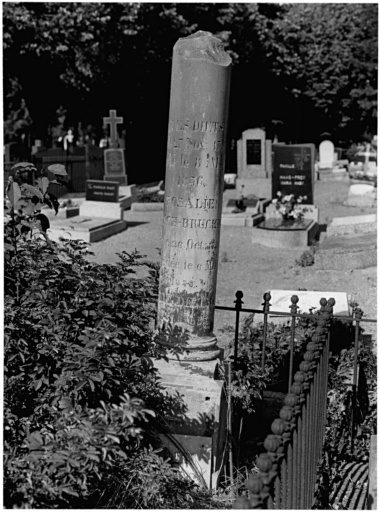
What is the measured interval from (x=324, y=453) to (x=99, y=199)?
45.5 ft

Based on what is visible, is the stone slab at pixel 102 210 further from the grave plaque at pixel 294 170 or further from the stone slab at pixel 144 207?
the grave plaque at pixel 294 170

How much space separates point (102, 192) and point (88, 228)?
264 cm

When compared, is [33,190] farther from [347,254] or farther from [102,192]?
[102,192]

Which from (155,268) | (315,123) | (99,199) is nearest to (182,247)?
(155,268)

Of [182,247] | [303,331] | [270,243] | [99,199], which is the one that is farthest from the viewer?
[99,199]

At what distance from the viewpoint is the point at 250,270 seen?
46.5ft

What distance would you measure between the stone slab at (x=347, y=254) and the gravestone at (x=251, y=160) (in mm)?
7428

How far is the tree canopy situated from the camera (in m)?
24.3

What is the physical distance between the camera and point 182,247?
18.2 feet

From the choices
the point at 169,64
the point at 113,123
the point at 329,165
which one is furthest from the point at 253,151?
the point at 329,165

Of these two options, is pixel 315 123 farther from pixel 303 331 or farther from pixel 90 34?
pixel 303 331

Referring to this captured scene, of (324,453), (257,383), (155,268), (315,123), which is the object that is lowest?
(324,453)

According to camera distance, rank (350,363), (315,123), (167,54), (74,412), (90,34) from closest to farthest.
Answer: (74,412) < (350,363) < (90,34) < (167,54) < (315,123)

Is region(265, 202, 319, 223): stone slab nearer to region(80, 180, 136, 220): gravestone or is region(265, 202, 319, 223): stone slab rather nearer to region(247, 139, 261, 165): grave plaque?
region(80, 180, 136, 220): gravestone
